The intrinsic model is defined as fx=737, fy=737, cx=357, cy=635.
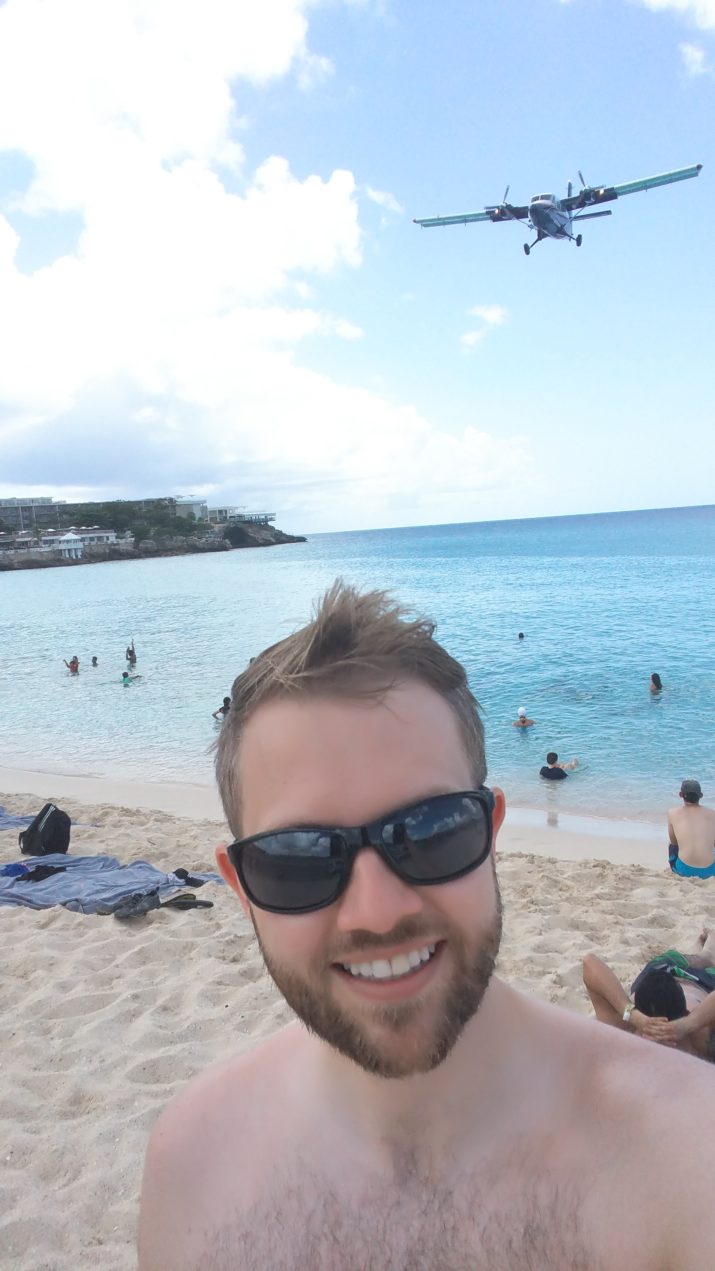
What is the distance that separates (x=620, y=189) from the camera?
106ft

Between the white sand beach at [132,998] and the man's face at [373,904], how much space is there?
2194 millimetres

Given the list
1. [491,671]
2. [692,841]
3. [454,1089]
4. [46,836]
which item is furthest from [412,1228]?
[491,671]

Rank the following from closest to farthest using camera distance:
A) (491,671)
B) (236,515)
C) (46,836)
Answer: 1. (46,836)
2. (491,671)
3. (236,515)

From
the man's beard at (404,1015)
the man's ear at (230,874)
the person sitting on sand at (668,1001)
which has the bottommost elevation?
the person sitting on sand at (668,1001)

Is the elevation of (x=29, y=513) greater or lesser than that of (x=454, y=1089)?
greater

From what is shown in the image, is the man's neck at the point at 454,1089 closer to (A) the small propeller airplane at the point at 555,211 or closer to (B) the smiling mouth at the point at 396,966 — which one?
(B) the smiling mouth at the point at 396,966

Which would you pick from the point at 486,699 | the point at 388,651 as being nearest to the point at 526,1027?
the point at 388,651

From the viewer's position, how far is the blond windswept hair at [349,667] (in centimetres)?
128

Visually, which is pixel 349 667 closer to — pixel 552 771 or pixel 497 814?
pixel 497 814

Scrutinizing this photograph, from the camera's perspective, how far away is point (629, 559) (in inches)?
2667

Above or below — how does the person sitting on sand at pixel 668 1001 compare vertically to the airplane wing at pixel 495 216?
below

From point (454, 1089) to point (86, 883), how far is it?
5.77 m

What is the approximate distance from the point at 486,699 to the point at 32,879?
42.0 feet

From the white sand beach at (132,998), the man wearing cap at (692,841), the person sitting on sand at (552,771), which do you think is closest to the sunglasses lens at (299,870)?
the white sand beach at (132,998)
